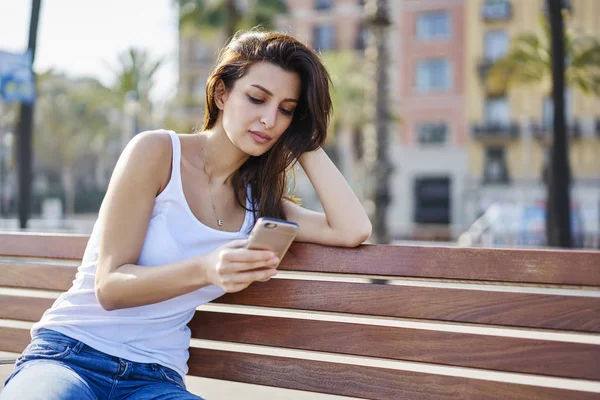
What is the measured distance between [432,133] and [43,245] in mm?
36507

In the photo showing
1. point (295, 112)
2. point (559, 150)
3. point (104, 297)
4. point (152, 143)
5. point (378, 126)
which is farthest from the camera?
point (378, 126)

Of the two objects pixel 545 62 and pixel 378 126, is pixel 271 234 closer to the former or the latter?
pixel 378 126

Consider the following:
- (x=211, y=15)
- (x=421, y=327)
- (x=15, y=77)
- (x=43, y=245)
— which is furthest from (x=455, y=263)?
(x=211, y=15)

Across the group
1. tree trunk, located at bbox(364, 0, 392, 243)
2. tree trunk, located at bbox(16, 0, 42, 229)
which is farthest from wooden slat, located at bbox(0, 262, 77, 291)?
tree trunk, located at bbox(364, 0, 392, 243)

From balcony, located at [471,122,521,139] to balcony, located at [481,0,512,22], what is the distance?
5.27 metres

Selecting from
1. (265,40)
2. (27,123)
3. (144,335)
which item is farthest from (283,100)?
(27,123)

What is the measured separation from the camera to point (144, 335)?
2.28 metres

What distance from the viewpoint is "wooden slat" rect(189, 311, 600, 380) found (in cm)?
212

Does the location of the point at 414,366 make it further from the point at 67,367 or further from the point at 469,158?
the point at 469,158

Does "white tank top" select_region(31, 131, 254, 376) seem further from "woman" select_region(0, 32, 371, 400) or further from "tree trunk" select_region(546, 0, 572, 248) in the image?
"tree trunk" select_region(546, 0, 572, 248)

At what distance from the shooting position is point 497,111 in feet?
121

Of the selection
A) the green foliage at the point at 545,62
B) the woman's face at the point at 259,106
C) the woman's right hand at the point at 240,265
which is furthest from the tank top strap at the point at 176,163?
the green foliage at the point at 545,62

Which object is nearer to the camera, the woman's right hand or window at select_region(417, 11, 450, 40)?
the woman's right hand

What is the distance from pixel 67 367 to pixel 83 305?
7.9 inches
